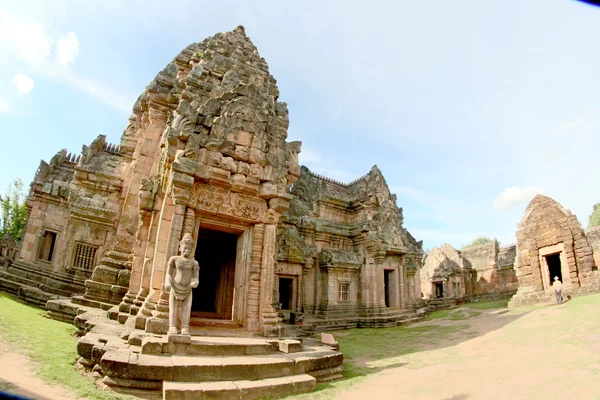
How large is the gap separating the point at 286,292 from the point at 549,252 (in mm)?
14745

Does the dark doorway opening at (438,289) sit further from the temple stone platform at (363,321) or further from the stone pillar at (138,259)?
the stone pillar at (138,259)

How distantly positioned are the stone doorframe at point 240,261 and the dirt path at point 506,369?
3.18 m

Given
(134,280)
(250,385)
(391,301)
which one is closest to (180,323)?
(250,385)

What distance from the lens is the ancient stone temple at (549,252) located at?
16.6m

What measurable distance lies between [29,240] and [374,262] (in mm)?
18658

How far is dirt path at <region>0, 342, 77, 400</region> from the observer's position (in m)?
4.02

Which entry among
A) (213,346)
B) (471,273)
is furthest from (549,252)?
(213,346)

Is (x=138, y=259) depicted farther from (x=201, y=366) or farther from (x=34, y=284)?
(x=34, y=284)

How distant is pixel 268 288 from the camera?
26.6 feet

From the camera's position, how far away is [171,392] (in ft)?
14.8

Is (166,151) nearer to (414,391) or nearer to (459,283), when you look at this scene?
(414,391)

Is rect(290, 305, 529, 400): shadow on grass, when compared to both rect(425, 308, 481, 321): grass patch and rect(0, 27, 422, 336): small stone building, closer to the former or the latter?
rect(0, 27, 422, 336): small stone building

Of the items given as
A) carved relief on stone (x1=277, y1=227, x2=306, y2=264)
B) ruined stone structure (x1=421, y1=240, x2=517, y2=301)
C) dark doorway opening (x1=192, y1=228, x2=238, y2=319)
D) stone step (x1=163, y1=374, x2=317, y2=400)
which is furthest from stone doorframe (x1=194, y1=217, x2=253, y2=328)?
ruined stone structure (x1=421, y1=240, x2=517, y2=301)

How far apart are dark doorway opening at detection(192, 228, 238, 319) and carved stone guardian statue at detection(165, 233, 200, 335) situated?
4.07 metres
